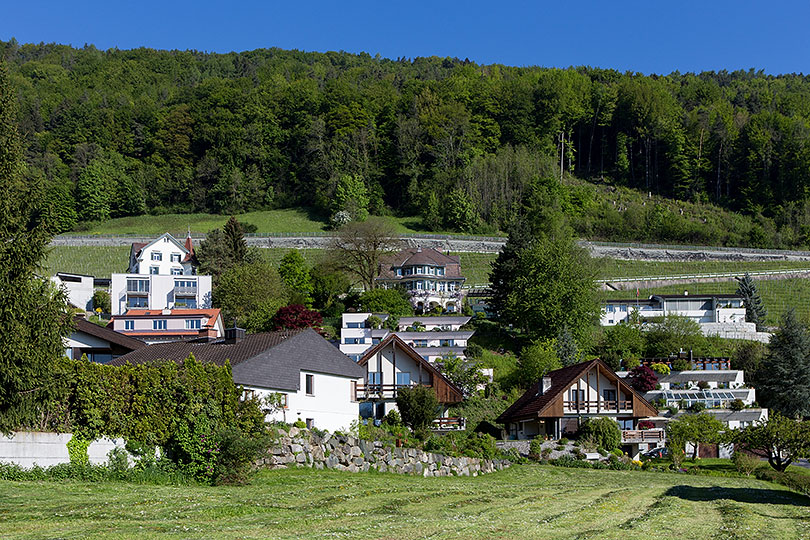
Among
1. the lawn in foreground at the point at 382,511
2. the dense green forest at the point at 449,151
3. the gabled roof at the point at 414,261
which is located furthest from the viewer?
the dense green forest at the point at 449,151

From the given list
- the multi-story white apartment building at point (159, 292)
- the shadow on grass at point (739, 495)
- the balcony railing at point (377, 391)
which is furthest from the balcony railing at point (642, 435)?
the multi-story white apartment building at point (159, 292)

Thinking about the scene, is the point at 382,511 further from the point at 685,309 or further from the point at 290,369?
the point at 685,309

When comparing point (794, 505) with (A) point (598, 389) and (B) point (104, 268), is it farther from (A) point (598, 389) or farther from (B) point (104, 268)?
(B) point (104, 268)

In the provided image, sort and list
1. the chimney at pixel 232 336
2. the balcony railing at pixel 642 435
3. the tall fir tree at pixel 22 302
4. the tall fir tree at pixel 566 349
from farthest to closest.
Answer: the tall fir tree at pixel 566 349 → the balcony railing at pixel 642 435 → the chimney at pixel 232 336 → the tall fir tree at pixel 22 302

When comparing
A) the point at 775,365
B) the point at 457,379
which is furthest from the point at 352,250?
the point at 775,365

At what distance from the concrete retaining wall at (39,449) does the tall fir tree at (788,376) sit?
160ft

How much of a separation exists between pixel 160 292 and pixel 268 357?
48.1 m

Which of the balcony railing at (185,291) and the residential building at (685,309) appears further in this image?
the residential building at (685,309)

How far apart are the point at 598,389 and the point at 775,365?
19.5 m

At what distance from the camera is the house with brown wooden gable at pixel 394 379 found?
45688mm

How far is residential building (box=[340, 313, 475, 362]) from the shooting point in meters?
62.8

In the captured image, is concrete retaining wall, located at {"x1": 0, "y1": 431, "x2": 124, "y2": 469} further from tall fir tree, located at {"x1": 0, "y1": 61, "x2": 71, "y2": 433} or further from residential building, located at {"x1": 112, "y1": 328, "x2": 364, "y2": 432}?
residential building, located at {"x1": 112, "y1": 328, "x2": 364, "y2": 432}

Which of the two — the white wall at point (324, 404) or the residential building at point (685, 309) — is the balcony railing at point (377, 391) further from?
the residential building at point (685, 309)

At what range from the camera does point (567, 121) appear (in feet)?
540
